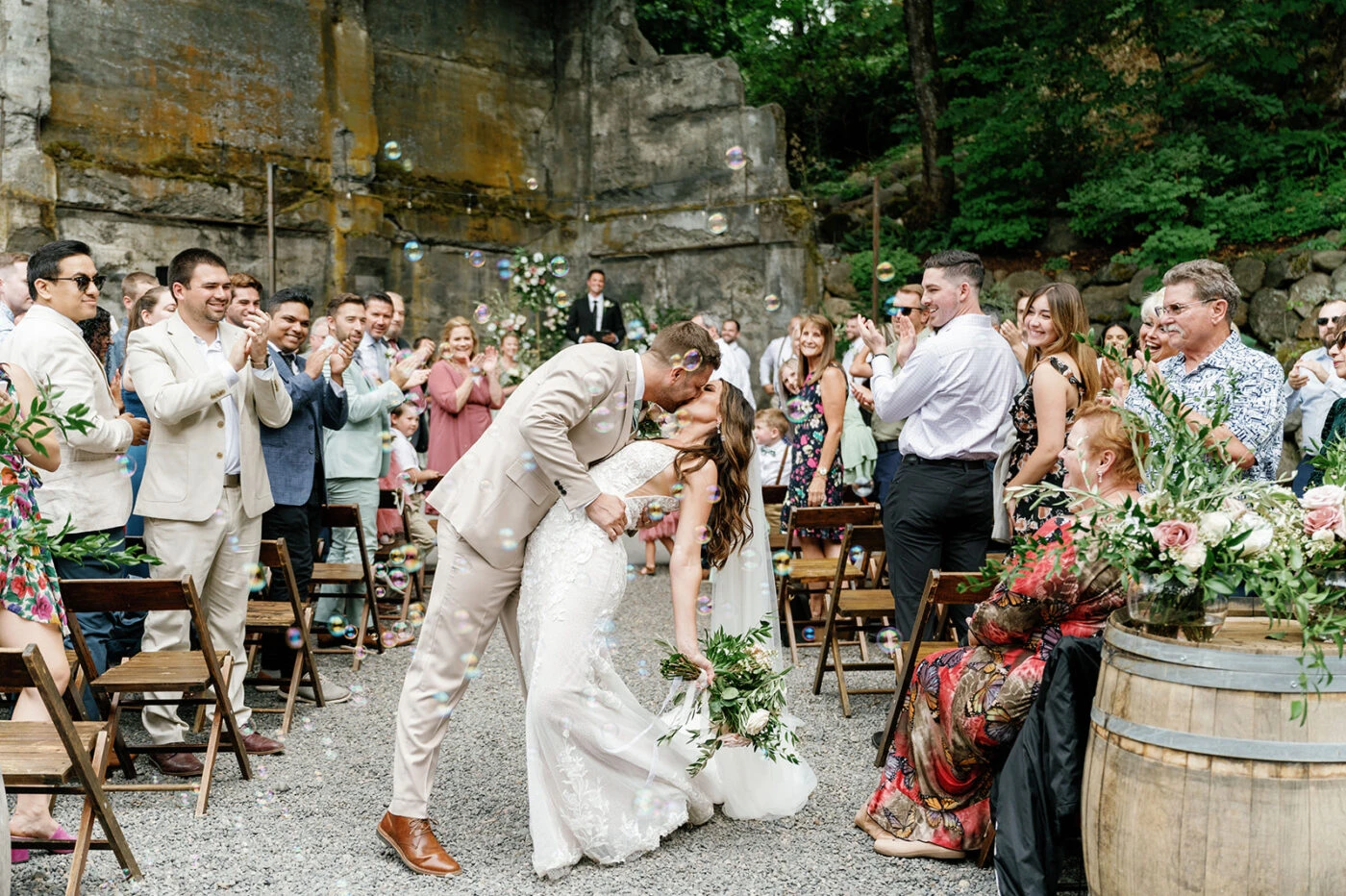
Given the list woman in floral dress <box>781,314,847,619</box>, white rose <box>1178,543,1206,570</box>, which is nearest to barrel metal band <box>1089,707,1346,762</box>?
white rose <box>1178,543,1206,570</box>

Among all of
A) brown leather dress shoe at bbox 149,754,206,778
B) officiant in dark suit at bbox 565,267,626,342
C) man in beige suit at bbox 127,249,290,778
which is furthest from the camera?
officiant in dark suit at bbox 565,267,626,342

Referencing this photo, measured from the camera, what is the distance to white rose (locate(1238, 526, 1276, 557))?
9.97 ft

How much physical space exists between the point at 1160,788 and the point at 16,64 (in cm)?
1375

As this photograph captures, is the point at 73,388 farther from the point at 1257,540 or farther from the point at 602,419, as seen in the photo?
the point at 1257,540

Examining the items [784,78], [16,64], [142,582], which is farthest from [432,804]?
[784,78]

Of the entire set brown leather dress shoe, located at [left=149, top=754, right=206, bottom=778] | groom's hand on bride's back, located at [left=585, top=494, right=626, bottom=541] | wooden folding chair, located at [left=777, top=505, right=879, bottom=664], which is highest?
groom's hand on bride's back, located at [left=585, top=494, right=626, bottom=541]

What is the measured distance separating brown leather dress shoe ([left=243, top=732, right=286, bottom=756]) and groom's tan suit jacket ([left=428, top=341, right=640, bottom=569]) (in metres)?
1.93

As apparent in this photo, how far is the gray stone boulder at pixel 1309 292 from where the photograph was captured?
13000mm

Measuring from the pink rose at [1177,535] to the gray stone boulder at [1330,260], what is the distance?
11.8 meters

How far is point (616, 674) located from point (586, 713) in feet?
0.68

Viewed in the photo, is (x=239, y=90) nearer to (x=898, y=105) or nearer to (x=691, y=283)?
(x=691, y=283)

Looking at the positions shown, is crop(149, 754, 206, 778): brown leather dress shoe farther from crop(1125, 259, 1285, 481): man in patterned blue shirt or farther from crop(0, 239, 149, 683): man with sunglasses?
crop(1125, 259, 1285, 481): man in patterned blue shirt

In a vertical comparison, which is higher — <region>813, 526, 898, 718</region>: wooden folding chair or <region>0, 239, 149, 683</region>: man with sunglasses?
<region>0, 239, 149, 683</region>: man with sunglasses

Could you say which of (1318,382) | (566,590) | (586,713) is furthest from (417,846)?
(1318,382)
